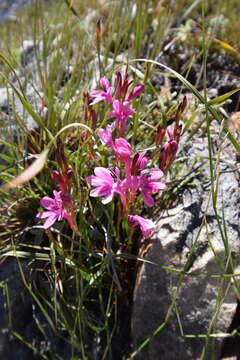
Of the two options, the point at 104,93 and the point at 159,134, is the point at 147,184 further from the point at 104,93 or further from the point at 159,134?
the point at 104,93

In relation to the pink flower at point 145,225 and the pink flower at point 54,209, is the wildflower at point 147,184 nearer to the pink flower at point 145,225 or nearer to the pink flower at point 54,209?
the pink flower at point 145,225

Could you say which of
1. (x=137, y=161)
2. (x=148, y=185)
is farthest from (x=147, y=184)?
A: (x=137, y=161)

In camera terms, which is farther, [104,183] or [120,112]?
[120,112]

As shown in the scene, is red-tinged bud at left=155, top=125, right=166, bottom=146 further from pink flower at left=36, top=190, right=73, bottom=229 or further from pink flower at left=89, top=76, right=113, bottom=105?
pink flower at left=36, top=190, right=73, bottom=229

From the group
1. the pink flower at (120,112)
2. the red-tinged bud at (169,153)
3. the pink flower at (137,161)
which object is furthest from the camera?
the pink flower at (120,112)

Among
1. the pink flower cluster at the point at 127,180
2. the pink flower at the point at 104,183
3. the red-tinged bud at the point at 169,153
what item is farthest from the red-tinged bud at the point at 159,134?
the pink flower at the point at 104,183

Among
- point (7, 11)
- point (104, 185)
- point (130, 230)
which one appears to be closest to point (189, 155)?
point (130, 230)

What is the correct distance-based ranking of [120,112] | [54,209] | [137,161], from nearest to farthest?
[137,161], [54,209], [120,112]

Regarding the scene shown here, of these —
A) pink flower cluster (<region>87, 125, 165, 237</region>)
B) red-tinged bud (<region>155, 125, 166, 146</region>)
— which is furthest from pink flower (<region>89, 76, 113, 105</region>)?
pink flower cluster (<region>87, 125, 165, 237</region>)
